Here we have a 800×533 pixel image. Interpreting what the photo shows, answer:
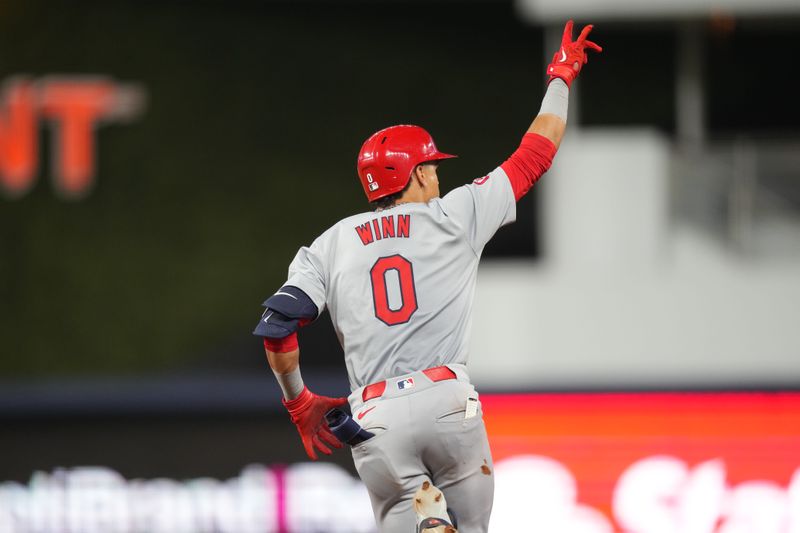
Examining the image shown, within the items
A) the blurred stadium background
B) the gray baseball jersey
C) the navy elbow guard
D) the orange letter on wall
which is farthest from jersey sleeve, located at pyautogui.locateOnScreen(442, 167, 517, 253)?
the orange letter on wall

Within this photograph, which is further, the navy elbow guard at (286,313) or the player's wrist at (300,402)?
the player's wrist at (300,402)

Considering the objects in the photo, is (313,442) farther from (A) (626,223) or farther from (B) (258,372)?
(B) (258,372)

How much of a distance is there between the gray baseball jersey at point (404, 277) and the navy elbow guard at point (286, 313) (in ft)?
0.12

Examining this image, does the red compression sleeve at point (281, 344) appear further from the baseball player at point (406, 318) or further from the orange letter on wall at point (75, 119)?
the orange letter on wall at point (75, 119)

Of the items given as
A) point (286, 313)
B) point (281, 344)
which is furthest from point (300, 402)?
point (286, 313)

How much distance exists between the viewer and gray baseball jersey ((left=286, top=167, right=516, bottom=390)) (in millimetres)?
3785

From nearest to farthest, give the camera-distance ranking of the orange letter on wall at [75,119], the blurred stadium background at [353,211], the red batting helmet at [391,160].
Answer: the red batting helmet at [391,160]
the blurred stadium background at [353,211]
the orange letter on wall at [75,119]

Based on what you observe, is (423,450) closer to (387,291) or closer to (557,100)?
(387,291)

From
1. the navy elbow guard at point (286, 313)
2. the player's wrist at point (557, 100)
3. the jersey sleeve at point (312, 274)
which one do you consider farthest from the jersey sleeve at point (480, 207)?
the navy elbow guard at point (286, 313)

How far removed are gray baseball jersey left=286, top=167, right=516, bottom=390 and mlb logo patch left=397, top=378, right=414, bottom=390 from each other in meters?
0.04

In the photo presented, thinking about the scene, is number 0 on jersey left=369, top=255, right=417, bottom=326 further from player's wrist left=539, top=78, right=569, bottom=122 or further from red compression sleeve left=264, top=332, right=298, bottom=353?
player's wrist left=539, top=78, right=569, bottom=122

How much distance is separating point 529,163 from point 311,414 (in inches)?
45.3

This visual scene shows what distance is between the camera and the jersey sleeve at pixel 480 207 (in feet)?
12.8

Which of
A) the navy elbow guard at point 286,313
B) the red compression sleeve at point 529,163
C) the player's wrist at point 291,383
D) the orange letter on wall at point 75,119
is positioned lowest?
the player's wrist at point 291,383
